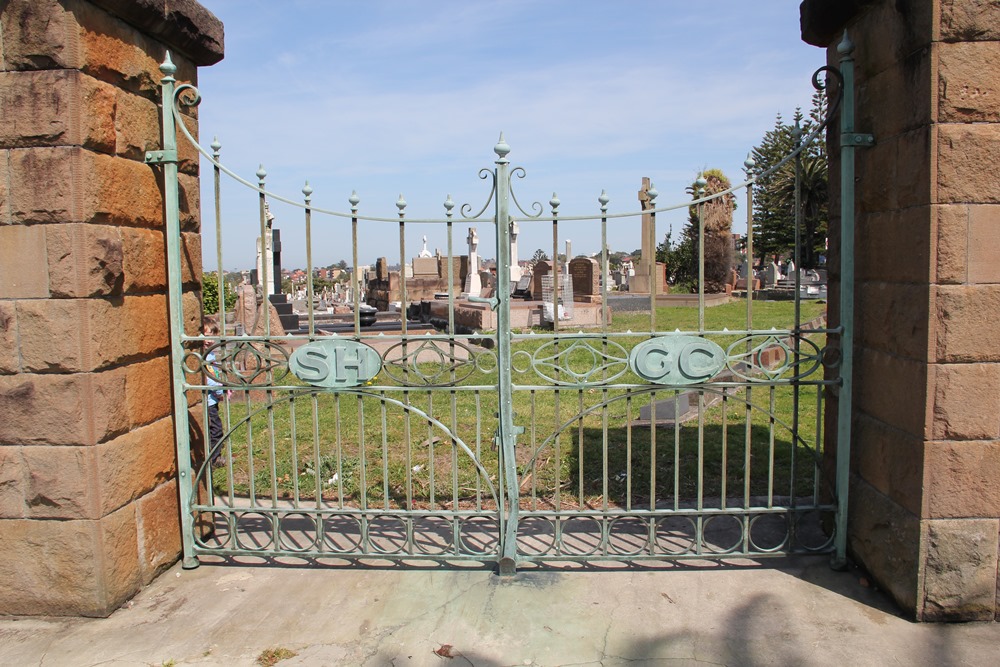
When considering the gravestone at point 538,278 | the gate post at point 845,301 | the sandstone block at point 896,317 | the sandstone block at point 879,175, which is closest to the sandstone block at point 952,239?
the sandstone block at point 896,317

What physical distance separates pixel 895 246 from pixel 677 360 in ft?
3.52

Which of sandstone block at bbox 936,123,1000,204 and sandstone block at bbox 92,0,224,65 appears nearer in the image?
sandstone block at bbox 936,123,1000,204

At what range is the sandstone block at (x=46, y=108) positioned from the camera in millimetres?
2951

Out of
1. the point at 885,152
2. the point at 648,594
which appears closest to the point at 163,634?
the point at 648,594

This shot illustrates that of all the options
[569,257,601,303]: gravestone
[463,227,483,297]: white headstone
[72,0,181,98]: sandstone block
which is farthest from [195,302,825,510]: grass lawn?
[463,227,483,297]: white headstone

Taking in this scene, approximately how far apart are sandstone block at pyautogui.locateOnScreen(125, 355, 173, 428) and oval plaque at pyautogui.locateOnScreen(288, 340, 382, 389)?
69 centimetres

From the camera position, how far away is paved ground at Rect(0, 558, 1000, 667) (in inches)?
109

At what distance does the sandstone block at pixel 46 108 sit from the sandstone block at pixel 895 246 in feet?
11.7

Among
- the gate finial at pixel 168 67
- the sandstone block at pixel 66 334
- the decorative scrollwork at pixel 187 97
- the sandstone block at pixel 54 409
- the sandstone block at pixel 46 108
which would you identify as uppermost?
the gate finial at pixel 168 67

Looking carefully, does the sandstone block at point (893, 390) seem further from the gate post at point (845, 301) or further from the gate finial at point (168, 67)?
the gate finial at point (168, 67)

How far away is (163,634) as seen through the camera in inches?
116

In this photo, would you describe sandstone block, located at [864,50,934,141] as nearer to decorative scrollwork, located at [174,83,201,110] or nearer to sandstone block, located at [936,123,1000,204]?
sandstone block, located at [936,123,1000,204]

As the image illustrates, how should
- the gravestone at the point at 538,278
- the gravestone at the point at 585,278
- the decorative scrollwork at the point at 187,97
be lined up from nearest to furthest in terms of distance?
1. the decorative scrollwork at the point at 187,97
2. the gravestone at the point at 585,278
3. the gravestone at the point at 538,278

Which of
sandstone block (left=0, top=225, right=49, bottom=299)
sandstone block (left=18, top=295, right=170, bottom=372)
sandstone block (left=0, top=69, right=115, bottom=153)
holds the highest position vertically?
sandstone block (left=0, top=69, right=115, bottom=153)
